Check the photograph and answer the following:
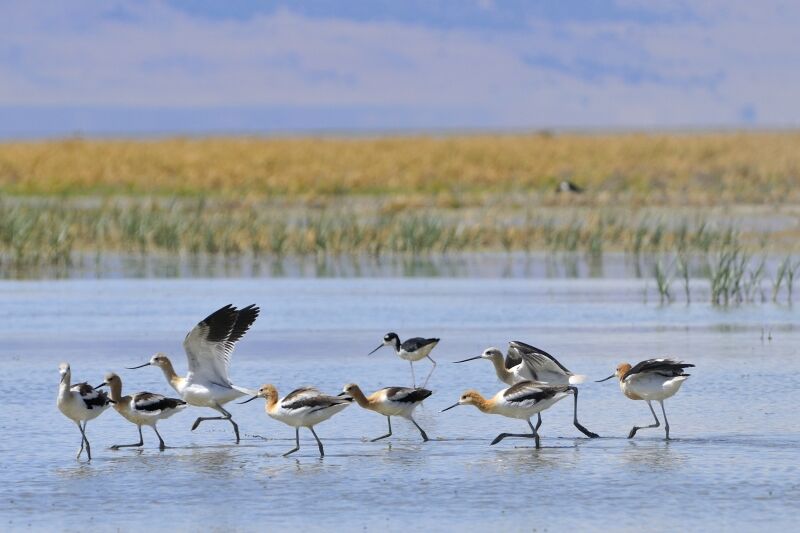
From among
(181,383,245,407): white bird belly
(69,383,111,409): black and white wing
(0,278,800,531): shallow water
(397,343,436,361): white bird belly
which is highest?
(69,383,111,409): black and white wing

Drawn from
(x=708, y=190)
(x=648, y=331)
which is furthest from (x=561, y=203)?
(x=648, y=331)

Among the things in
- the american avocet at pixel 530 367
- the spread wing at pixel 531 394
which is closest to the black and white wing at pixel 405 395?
the spread wing at pixel 531 394

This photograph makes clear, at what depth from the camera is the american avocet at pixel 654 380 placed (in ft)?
39.1

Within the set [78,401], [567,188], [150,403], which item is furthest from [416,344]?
[567,188]

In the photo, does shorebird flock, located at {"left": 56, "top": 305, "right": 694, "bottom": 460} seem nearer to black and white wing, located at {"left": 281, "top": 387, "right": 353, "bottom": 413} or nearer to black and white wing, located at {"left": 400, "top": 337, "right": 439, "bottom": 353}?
black and white wing, located at {"left": 281, "top": 387, "right": 353, "bottom": 413}

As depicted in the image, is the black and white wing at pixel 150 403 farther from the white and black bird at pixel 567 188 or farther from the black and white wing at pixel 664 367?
the white and black bird at pixel 567 188

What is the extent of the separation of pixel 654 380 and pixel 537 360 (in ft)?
3.81

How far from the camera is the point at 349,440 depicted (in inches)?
484

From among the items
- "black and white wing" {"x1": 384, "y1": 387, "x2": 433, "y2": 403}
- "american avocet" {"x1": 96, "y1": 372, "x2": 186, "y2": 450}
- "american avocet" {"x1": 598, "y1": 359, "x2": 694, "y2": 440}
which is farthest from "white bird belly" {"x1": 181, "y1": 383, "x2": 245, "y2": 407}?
"american avocet" {"x1": 598, "y1": 359, "x2": 694, "y2": 440}

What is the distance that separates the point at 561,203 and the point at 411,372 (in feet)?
86.6

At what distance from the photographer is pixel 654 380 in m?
12.1

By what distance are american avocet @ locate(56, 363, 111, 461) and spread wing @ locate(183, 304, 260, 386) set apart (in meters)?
0.83

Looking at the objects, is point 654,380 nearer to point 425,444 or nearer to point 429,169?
point 425,444

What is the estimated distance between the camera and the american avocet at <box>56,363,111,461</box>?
1153 cm
